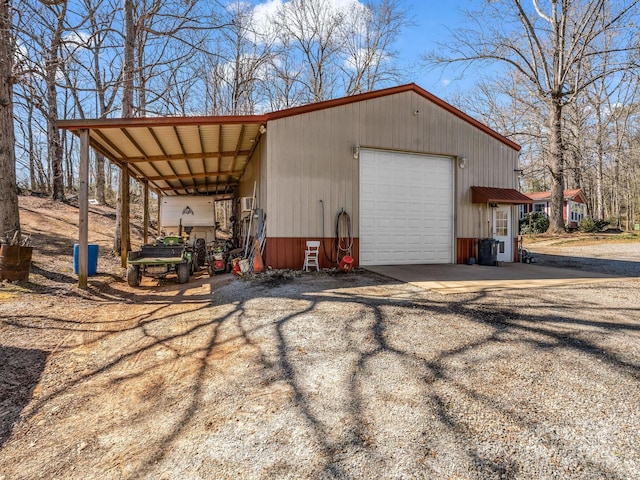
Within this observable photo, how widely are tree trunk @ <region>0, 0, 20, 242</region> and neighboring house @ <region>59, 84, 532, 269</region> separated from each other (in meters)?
1.26

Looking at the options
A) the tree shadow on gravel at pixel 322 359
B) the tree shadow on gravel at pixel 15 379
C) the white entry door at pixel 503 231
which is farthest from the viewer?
the white entry door at pixel 503 231

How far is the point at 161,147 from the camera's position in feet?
26.4

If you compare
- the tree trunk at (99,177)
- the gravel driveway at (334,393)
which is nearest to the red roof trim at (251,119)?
the gravel driveway at (334,393)

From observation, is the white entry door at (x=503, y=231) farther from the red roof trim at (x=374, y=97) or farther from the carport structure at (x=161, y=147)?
the carport structure at (x=161, y=147)

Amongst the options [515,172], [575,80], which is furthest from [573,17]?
[515,172]

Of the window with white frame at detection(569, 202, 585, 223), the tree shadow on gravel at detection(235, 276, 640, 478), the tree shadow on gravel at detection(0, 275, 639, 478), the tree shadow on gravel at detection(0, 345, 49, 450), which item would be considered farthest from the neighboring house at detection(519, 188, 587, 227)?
the tree shadow on gravel at detection(0, 345, 49, 450)

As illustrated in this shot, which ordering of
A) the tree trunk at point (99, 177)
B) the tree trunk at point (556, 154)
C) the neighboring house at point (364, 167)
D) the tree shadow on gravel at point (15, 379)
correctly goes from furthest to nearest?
1. the tree trunk at point (556, 154)
2. the tree trunk at point (99, 177)
3. the neighboring house at point (364, 167)
4. the tree shadow on gravel at point (15, 379)

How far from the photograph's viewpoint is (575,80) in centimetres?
1769

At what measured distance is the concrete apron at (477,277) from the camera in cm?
573

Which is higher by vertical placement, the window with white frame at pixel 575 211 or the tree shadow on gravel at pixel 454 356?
the window with white frame at pixel 575 211

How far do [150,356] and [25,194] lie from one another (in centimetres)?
1603

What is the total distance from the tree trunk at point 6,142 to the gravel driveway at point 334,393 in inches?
92.1

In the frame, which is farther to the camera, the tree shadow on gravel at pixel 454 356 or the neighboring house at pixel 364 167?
the neighboring house at pixel 364 167

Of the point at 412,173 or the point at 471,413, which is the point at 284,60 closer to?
the point at 412,173
